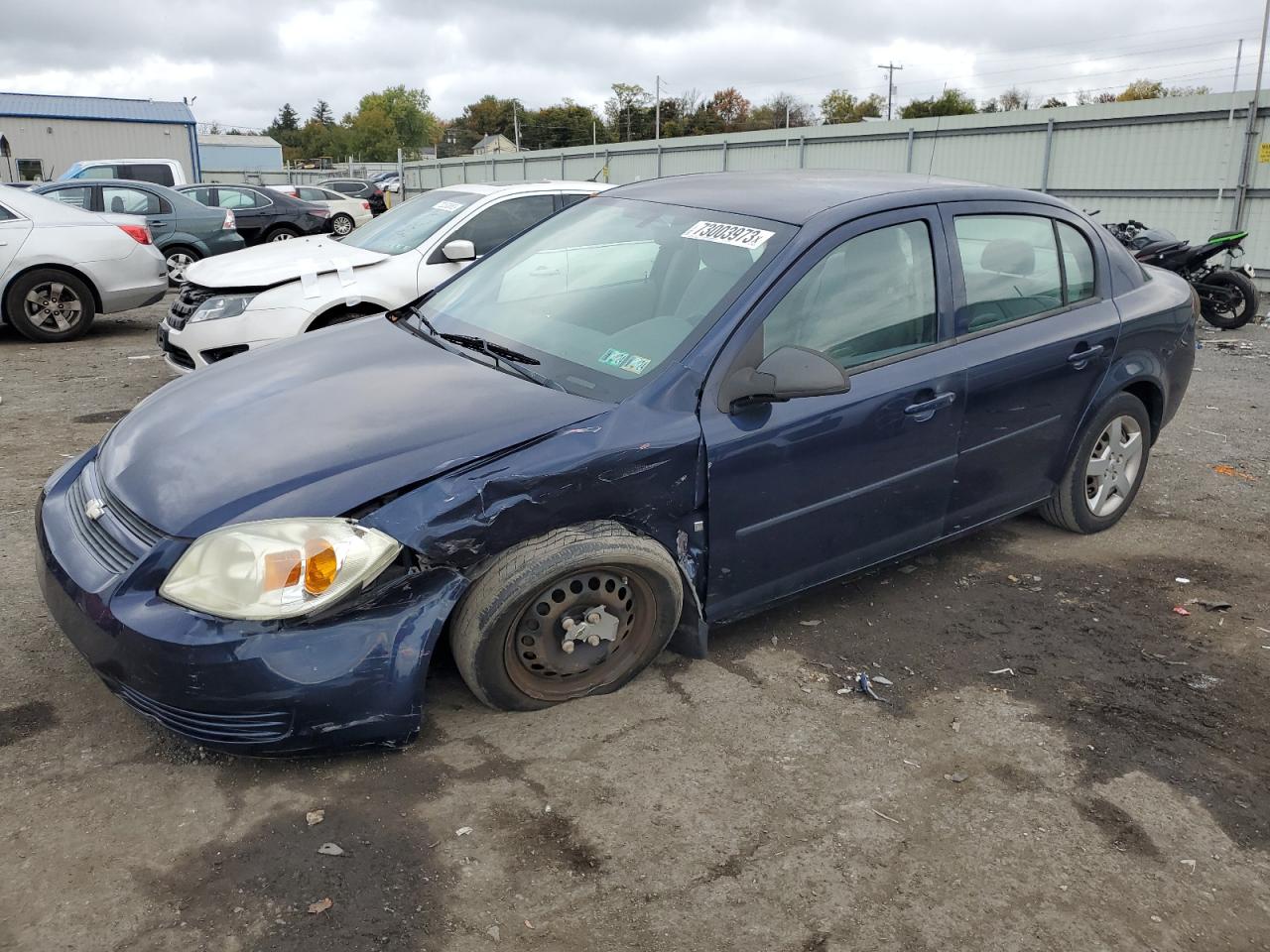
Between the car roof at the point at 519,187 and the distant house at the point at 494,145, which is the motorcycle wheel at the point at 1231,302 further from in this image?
the distant house at the point at 494,145

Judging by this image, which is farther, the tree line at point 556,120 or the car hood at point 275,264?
the tree line at point 556,120

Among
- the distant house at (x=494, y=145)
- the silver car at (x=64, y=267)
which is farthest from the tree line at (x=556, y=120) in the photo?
the silver car at (x=64, y=267)

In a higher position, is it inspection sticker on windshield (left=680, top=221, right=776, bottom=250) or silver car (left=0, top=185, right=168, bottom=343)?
inspection sticker on windshield (left=680, top=221, right=776, bottom=250)

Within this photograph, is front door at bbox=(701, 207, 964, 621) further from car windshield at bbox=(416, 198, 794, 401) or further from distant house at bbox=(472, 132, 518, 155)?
distant house at bbox=(472, 132, 518, 155)

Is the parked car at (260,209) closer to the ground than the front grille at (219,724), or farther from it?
farther from it

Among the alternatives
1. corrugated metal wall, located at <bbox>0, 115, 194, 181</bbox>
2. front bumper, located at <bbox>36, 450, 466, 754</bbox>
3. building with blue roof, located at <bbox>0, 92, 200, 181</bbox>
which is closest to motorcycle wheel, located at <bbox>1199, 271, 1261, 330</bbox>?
front bumper, located at <bbox>36, 450, 466, 754</bbox>

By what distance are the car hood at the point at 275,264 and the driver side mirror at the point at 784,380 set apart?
4524 mm

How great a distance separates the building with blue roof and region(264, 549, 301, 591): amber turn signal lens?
44.1m

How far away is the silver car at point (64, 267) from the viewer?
934 centimetres

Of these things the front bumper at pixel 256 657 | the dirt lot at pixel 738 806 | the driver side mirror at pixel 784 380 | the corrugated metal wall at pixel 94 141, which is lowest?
the dirt lot at pixel 738 806

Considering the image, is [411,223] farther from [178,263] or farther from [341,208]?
[341,208]

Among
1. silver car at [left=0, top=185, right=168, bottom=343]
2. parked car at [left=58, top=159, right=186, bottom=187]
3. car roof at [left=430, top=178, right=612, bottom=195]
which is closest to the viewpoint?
car roof at [left=430, top=178, right=612, bottom=195]

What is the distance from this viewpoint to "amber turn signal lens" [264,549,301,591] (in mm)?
2662

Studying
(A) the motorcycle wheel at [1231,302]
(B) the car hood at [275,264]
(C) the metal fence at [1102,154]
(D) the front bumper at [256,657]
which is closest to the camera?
(D) the front bumper at [256,657]
